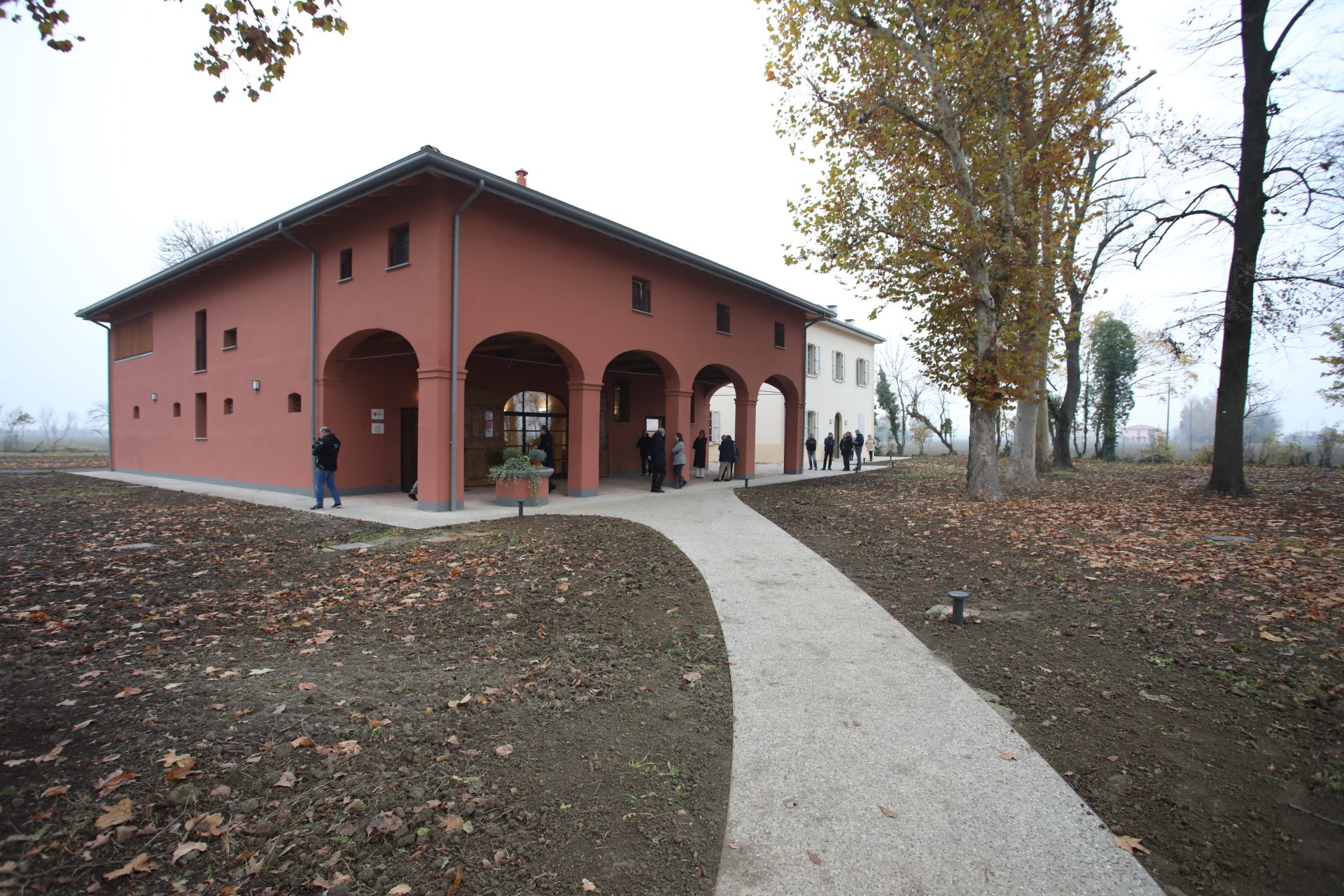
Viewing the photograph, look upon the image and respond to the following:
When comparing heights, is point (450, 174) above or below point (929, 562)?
above

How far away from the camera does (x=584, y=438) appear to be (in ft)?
48.2

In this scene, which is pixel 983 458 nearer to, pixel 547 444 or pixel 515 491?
pixel 515 491

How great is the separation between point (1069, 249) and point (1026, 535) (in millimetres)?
9666

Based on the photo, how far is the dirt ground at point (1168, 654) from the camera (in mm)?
2900

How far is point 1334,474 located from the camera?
687 inches

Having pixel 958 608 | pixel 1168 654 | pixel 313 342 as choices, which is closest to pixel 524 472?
pixel 313 342

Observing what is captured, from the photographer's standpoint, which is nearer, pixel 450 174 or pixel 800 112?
pixel 450 174

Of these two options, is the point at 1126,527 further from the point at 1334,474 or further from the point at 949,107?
the point at 1334,474

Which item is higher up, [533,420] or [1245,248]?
[1245,248]

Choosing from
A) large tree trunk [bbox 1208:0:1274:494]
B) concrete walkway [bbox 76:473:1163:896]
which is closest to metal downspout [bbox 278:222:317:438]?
concrete walkway [bbox 76:473:1163:896]

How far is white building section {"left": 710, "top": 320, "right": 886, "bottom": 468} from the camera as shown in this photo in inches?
1185

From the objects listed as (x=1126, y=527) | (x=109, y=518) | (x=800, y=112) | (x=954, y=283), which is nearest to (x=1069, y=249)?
(x=954, y=283)

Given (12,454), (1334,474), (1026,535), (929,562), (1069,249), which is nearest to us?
(929,562)

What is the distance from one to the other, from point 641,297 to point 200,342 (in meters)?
13.5
